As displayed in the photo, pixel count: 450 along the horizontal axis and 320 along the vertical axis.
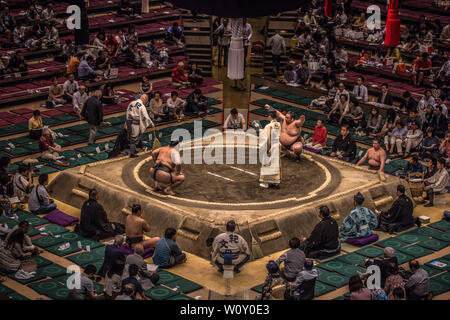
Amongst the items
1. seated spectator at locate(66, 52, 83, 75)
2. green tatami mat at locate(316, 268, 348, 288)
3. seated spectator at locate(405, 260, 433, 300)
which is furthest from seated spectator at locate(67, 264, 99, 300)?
seated spectator at locate(66, 52, 83, 75)

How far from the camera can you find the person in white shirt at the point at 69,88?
16.7 meters

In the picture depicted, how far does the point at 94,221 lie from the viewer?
36.8 feet

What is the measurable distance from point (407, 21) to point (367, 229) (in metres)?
11.7

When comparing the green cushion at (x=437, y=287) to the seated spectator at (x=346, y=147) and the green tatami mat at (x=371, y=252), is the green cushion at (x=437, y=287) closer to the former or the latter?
the green tatami mat at (x=371, y=252)

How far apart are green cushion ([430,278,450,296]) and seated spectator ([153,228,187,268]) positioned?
3186 millimetres

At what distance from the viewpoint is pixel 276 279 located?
30.8 ft

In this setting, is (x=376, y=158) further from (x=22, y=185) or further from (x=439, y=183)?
(x=22, y=185)

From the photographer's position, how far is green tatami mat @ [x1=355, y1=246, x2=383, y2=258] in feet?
35.8

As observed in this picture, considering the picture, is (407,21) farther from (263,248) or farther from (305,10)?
(263,248)

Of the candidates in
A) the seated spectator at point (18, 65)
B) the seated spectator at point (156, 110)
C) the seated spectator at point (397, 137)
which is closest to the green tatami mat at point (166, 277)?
the seated spectator at point (397, 137)

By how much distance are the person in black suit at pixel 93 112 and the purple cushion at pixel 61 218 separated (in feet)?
9.85

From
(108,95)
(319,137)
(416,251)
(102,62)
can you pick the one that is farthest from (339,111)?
(102,62)

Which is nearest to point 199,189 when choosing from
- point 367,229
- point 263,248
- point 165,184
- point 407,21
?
point 165,184

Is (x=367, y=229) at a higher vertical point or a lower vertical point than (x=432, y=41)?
lower
